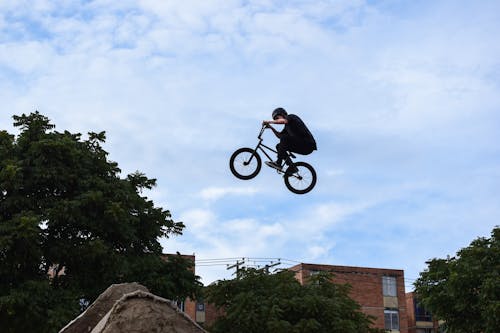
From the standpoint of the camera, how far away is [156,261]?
2739cm

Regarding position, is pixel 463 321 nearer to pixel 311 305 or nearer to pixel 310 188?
pixel 311 305

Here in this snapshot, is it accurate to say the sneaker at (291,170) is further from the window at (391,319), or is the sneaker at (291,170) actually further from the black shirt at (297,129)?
the window at (391,319)

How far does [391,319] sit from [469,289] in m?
34.0

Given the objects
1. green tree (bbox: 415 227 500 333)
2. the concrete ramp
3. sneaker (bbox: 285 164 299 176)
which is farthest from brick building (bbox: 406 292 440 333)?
the concrete ramp

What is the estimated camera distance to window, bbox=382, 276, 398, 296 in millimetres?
71500

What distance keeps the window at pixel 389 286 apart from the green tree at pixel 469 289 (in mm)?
29929

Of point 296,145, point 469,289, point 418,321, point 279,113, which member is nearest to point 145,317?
point 279,113

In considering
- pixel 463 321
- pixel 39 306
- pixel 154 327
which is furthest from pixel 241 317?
pixel 154 327

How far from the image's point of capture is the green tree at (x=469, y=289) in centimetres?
3644

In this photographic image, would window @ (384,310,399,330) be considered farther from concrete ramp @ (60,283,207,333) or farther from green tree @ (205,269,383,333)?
concrete ramp @ (60,283,207,333)

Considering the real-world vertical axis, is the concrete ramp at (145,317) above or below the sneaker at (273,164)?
below

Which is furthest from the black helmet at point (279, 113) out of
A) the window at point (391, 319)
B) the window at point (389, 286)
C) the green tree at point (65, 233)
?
the window at point (391, 319)

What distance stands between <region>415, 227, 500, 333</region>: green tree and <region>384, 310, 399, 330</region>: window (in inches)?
1189

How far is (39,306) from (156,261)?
511 centimetres
